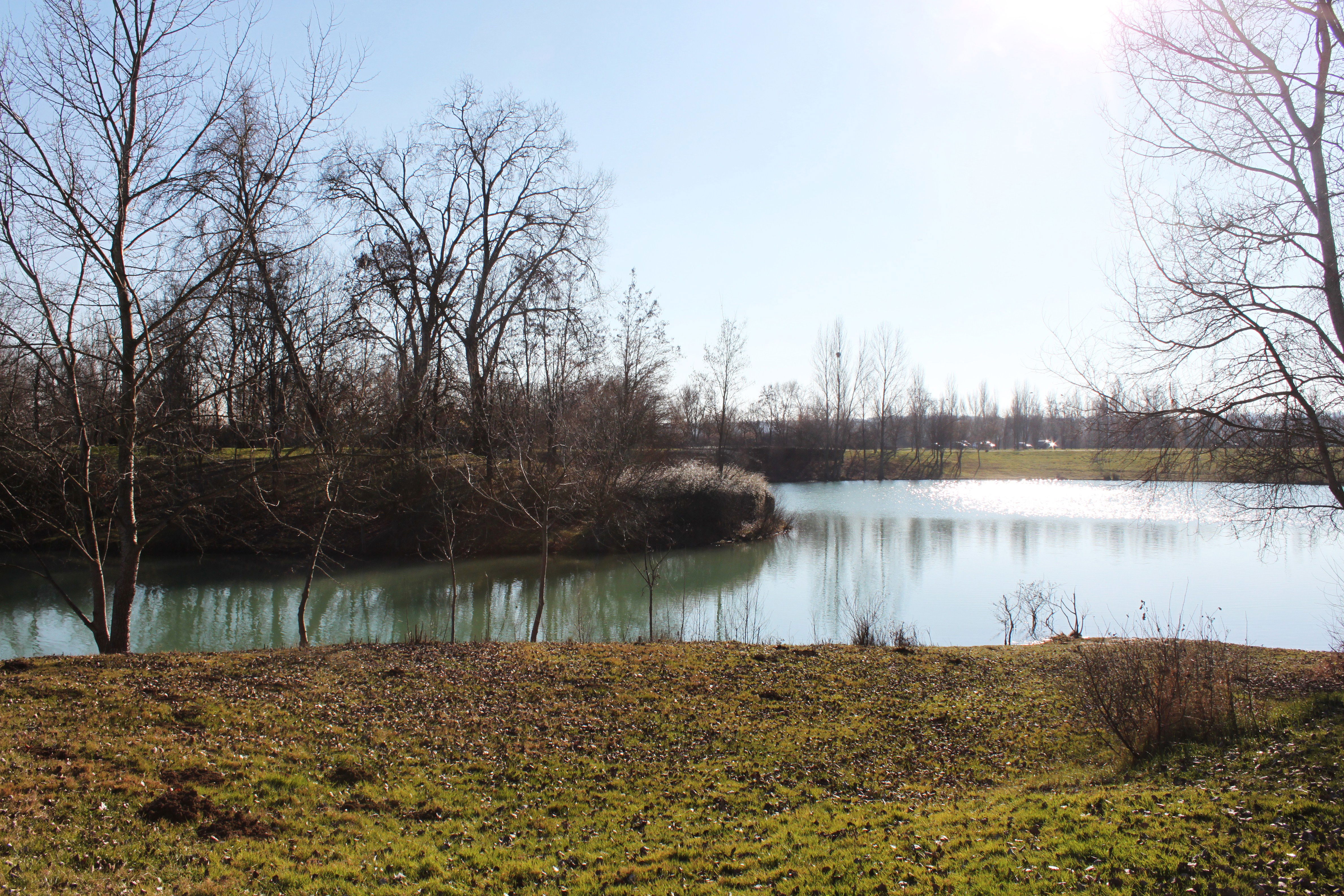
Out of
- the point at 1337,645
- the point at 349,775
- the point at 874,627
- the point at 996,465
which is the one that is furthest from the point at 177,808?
the point at 996,465

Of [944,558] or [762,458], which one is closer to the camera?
[944,558]

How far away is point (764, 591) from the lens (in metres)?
20.2

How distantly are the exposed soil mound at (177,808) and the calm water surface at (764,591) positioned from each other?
995 centimetres

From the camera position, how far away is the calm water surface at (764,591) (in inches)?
603

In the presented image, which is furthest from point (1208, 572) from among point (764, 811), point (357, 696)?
point (357, 696)

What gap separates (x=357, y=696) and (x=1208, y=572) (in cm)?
2322

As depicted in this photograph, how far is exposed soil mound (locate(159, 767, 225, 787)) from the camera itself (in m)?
5.23

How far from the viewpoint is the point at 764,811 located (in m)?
5.68

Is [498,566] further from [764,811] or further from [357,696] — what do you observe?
[764,811]

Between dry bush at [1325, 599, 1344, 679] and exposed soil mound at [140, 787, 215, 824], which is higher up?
exposed soil mound at [140, 787, 215, 824]

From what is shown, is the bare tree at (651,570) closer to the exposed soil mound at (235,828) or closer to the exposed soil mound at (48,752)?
the exposed soil mound at (235,828)

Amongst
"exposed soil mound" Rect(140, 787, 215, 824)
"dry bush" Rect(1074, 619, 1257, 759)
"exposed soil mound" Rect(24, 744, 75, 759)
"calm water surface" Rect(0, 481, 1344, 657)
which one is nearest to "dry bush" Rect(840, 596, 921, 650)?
"calm water surface" Rect(0, 481, 1344, 657)

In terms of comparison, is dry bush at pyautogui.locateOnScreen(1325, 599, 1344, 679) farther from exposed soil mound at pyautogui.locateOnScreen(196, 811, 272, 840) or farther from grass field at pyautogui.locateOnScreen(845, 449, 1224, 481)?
grass field at pyautogui.locateOnScreen(845, 449, 1224, 481)

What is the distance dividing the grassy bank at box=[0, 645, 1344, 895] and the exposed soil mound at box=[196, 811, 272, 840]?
24 millimetres
